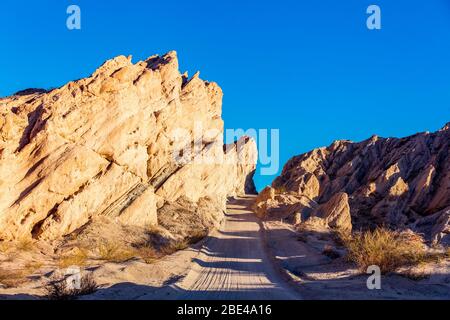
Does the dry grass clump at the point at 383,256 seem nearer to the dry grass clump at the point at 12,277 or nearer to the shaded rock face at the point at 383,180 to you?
the dry grass clump at the point at 12,277

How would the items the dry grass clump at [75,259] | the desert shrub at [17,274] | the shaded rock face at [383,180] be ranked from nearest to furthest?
the desert shrub at [17,274], the dry grass clump at [75,259], the shaded rock face at [383,180]

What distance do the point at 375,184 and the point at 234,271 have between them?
46.1 metres

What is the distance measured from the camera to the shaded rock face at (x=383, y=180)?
54.3 meters

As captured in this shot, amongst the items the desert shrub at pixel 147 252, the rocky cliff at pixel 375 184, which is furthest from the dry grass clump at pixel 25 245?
the rocky cliff at pixel 375 184

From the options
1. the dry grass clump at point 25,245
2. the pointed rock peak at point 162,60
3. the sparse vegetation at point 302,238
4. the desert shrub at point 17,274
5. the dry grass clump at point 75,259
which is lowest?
the sparse vegetation at point 302,238

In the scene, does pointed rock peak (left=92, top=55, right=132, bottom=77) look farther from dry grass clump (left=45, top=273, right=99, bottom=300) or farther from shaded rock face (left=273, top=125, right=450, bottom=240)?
shaded rock face (left=273, top=125, right=450, bottom=240)

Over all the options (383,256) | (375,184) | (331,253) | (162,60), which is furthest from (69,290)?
(375,184)

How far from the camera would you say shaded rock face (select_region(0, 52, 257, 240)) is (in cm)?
2525

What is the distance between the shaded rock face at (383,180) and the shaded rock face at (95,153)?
2009 cm

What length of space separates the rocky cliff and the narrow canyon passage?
1167 centimetres

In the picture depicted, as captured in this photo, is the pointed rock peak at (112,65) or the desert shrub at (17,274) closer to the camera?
the desert shrub at (17,274)
